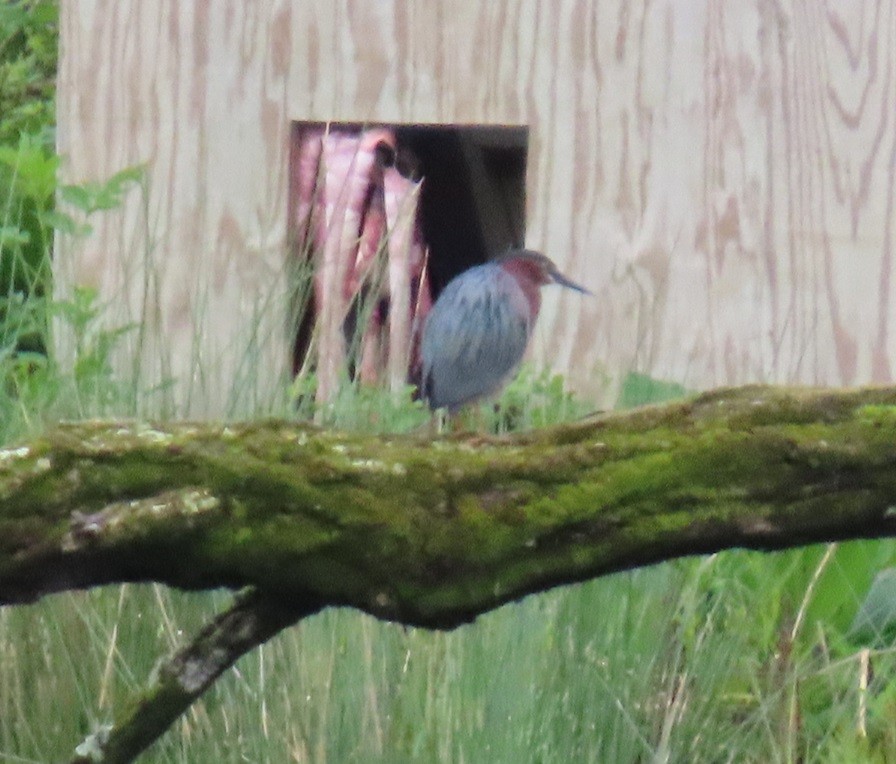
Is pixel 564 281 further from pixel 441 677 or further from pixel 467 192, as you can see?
pixel 441 677

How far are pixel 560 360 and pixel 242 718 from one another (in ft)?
8.43

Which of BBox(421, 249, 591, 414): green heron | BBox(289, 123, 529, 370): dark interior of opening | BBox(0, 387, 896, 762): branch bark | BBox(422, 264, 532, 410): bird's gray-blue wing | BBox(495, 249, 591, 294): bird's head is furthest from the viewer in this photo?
BBox(289, 123, 529, 370): dark interior of opening

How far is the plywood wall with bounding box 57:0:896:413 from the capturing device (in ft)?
17.6

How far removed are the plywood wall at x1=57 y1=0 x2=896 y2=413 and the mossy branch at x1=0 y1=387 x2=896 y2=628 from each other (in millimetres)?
3185

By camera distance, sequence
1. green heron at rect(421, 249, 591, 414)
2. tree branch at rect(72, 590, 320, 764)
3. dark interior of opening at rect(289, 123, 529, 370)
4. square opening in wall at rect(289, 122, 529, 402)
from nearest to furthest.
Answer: tree branch at rect(72, 590, 320, 764), square opening in wall at rect(289, 122, 529, 402), green heron at rect(421, 249, 591, 414), dark interior of opening at rect(289, 123, 529, 370)

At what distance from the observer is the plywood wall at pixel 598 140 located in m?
5.36

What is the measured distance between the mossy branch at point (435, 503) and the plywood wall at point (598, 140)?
10.4 feet

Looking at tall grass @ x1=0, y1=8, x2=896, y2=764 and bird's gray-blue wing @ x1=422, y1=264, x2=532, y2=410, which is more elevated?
bird's gray-blue wing @ x1=422, y1=264, x2=532, y2=410

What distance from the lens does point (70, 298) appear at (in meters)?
4.82

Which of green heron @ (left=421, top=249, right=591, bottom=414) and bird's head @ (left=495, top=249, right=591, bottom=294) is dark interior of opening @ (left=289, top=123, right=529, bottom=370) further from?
bird's head @ (left=495, top=249, right=591, bottom=294)

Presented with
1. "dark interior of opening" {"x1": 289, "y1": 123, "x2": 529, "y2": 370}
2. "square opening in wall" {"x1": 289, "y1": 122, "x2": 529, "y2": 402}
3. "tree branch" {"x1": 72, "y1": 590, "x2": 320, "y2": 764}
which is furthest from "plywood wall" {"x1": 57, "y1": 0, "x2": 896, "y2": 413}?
"tree branch" {"x1": 72, "y1": 590, "x2": 320, "y2": 764}

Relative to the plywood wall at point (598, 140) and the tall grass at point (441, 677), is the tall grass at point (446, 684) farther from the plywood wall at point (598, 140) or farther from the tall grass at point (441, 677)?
the plywood wall at point (598, 140)

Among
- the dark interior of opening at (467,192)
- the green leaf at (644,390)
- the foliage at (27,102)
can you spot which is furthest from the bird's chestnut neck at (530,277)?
the foliage at (27,102)

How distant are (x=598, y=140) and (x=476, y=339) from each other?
0.79 meters
